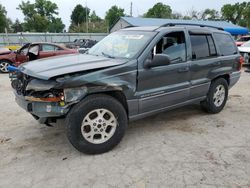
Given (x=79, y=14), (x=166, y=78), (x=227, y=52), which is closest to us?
(x=166, y=78)

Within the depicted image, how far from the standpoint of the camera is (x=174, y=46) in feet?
14.6

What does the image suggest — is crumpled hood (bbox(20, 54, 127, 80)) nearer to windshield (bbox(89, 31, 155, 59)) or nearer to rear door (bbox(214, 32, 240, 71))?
windshield (bbox(89, 31, 155, 59))

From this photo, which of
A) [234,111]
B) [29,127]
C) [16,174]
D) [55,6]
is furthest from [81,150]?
[55,6]

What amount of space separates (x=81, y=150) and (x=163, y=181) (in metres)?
1.20

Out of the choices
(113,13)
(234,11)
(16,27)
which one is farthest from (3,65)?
(16,27)

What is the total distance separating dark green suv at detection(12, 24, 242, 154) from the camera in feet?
10.9

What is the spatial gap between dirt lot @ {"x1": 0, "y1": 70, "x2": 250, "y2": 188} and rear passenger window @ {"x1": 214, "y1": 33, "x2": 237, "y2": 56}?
142 centimetres

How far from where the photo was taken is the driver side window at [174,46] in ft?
14.1

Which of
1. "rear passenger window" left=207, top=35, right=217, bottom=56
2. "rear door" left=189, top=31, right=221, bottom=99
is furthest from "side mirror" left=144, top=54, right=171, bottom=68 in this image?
"rear passenger window" left=207, top=35, right=217, bottom=56

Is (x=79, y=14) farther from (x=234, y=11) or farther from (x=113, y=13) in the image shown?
(x=234, y=11)

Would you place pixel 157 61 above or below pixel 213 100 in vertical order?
above

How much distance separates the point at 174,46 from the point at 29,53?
8.07 m

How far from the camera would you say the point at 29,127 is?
4.70 meters

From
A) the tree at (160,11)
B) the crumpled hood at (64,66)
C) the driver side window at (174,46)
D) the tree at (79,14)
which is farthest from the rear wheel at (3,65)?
the tree at (79,14)
